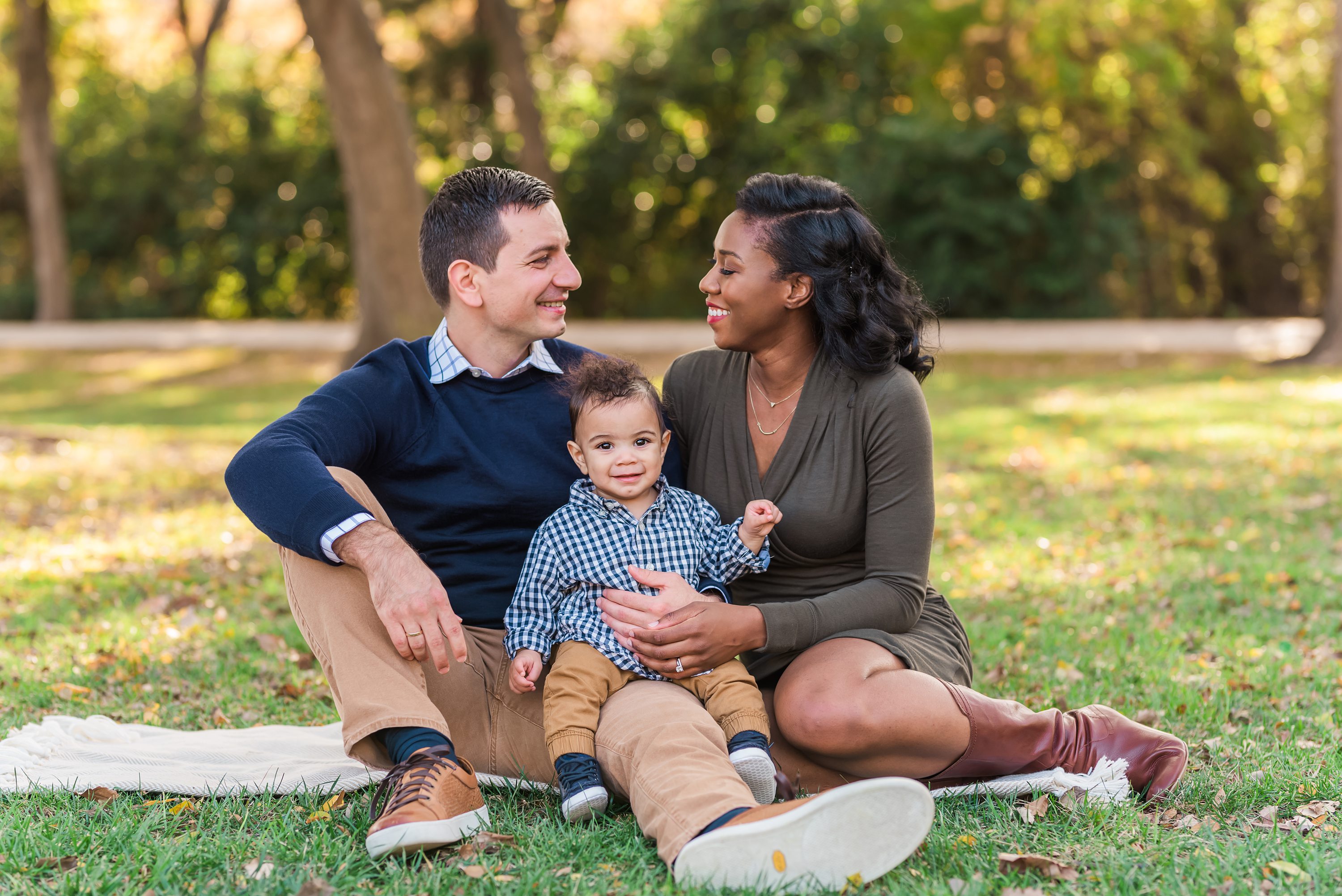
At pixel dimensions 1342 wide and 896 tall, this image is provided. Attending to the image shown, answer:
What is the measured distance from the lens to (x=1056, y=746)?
10.9 feet

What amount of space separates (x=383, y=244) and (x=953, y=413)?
20.7 ft

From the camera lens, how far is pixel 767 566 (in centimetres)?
344

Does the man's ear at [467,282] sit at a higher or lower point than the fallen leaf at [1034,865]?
higher

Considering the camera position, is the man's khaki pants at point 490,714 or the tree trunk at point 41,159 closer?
the man's khaki pants at point 490,714

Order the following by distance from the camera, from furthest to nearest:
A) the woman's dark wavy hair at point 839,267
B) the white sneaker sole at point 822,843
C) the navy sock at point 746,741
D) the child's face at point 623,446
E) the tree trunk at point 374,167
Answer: the tree trunk at point 374,167 → the woman's dark wavy hair at point 839,267 → the child's face at point 623,446 → the navy sock at point 746,741 → the white sneaker sole at point 822,843

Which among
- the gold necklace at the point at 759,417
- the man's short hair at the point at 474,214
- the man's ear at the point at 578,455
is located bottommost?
the man's ear at the point at 578,455

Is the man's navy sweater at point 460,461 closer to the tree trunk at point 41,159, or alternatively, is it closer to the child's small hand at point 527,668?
the child's small hand at point 527,668

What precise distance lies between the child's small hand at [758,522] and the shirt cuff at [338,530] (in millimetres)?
950

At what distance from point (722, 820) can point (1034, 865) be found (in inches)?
28.4

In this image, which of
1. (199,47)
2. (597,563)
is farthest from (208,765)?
(199,47)

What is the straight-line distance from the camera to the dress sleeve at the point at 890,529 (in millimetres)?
3283

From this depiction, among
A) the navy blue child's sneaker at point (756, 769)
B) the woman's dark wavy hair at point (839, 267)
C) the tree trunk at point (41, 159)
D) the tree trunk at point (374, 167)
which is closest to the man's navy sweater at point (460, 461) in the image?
the woman's dark wavy hair at point (839, 267)

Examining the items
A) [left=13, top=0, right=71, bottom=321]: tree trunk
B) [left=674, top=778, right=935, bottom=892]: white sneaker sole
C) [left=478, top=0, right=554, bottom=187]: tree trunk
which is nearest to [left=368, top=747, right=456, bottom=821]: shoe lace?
[left=674, top=778, right=935, bottom=892]: white sneaker sole

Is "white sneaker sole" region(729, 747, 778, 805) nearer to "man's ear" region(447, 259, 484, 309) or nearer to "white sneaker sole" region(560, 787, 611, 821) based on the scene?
"white sneaker sole" region(560, 787, 611, 821)
